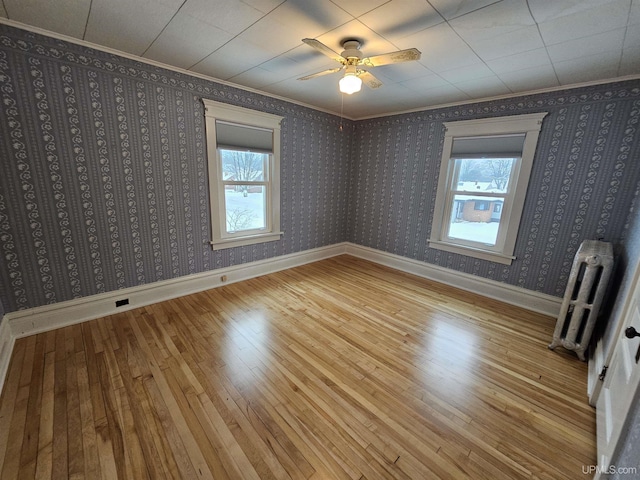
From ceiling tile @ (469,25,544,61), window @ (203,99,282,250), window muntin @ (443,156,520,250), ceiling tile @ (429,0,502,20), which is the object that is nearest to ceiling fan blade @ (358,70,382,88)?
ceiling tile @ (429,0,502,20)

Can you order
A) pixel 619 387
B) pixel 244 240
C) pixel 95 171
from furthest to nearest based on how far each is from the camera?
pixel 244 240 → pixel 95 171 → pixel 619 387

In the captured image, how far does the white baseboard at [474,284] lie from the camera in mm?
3076

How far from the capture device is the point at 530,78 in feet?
8.43

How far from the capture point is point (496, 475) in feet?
4.45

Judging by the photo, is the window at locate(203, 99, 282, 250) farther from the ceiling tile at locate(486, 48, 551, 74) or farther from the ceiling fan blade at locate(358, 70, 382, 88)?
the ceiling tile at locate(486, 48, 551, 74)

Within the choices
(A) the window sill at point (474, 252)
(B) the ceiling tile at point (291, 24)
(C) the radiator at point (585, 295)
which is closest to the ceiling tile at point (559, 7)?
(B) the ceiling tile at point (291, 24)

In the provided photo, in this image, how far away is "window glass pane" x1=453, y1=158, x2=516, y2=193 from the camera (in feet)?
10.7

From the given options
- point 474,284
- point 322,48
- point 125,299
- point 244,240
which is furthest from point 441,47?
point 125,299

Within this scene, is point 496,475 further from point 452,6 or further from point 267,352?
point 452,6

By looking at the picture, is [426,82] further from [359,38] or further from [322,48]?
[322,48]

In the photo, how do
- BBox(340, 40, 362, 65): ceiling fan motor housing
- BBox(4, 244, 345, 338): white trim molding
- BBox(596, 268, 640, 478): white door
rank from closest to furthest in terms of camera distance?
BBox(596, 268, 640, 478): white door
BBox(340, 40, 362, 65): ceiling fan motor housing
BBox(4, 244, 345, 338): white trim molding

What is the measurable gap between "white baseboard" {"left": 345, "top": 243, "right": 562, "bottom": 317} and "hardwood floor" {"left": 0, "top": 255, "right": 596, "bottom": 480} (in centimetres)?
32

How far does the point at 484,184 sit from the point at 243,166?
3.24 m

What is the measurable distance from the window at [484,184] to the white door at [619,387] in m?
1.74
